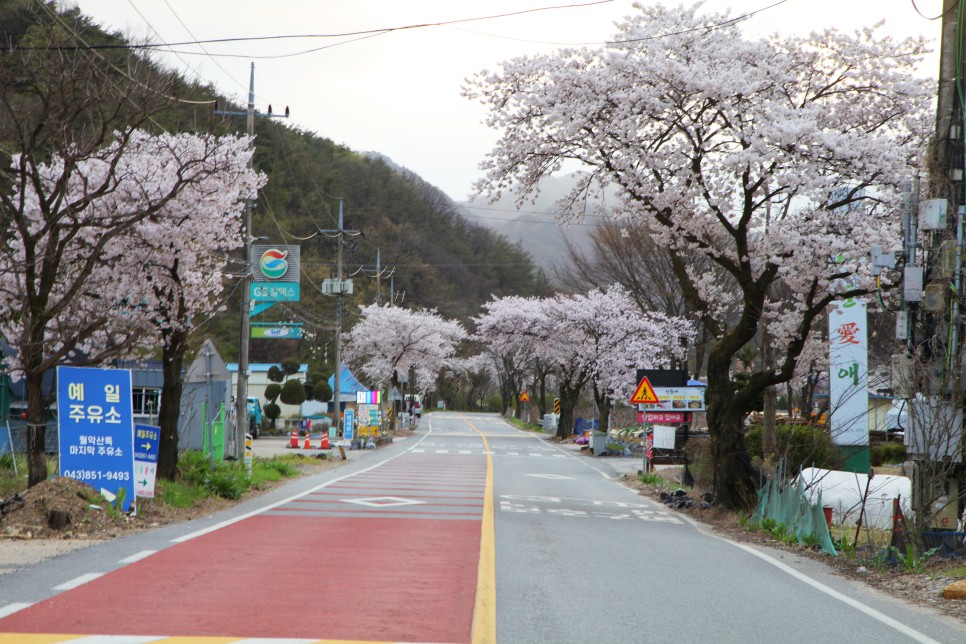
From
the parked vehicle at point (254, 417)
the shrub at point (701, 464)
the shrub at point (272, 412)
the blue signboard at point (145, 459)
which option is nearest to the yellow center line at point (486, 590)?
the blue signboard at point (145, 459)

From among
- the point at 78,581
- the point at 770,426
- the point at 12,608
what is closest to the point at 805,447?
the point at 770,426

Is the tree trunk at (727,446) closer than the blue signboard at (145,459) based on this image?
No

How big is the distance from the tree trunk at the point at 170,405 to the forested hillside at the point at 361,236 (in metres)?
28.9

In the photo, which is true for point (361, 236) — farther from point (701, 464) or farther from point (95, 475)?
point (95, 475)

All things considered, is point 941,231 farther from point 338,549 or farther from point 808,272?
point 338,549

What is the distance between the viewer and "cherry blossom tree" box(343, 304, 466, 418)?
6844 cm

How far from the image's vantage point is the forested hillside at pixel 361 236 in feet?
204

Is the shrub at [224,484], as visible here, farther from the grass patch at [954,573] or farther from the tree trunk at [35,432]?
the grass patch at [954,573]

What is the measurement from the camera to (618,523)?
639 inches

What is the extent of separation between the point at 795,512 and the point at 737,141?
653 centimetres

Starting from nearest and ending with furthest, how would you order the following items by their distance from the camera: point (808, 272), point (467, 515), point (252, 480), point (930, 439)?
point (930, 439) < point (467, 515) < point (808, 272) < point (252, 480)

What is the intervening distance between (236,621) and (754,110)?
1292cm

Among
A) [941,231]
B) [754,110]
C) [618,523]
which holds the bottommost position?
[618,523]

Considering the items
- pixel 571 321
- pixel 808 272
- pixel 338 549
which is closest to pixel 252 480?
pixel 338 549
